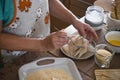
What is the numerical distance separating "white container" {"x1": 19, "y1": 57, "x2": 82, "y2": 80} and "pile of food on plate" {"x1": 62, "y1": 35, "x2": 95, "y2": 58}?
6cm

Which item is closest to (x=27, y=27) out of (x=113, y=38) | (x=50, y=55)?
(x=50, y=55)

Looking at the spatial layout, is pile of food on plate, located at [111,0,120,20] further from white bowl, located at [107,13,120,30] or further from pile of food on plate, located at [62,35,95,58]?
pile of food on plate, located at [62,35,95,58]

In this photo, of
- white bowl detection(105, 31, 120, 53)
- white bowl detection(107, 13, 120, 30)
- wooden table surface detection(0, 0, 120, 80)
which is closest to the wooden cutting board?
wooden table surface detection(0, 0, 120, 80)

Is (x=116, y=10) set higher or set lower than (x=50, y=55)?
higher

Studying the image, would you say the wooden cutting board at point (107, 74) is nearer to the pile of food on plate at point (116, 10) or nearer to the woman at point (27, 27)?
the woman at point (27, 27)

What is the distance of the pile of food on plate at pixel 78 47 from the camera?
1.08m

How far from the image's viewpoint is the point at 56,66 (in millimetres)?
1025

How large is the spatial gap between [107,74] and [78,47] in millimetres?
192

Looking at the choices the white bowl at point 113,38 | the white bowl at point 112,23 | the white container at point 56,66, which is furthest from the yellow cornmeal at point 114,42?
the white container at point 56,66

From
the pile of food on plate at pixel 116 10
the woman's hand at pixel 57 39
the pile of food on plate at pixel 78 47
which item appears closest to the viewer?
the woman's hand at pixel 57 39

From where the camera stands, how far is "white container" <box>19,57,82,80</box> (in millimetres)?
982

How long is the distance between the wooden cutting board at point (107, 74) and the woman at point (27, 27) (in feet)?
0.62

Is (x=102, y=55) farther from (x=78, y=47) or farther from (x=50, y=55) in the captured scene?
(x=50, y=55)

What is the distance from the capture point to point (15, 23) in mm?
1028
